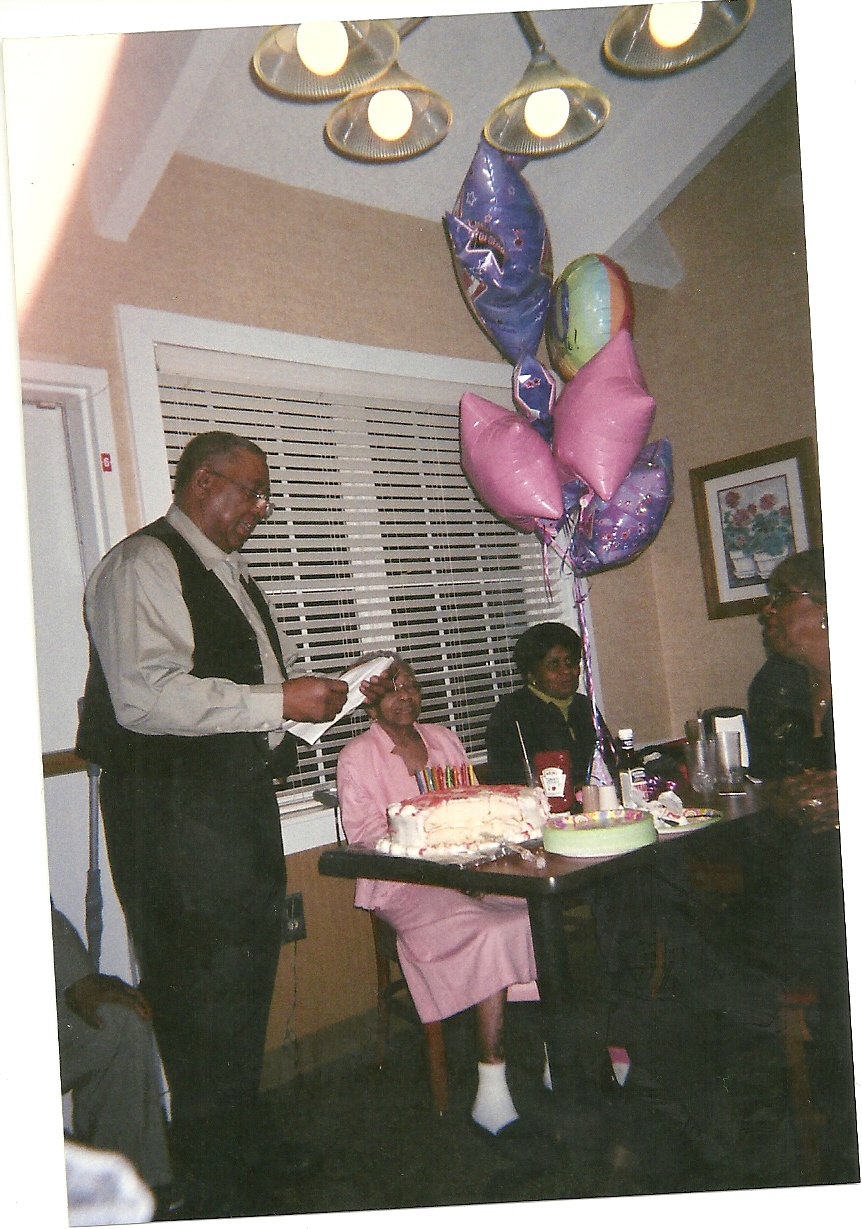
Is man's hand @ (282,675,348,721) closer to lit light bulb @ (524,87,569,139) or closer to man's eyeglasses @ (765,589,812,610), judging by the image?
man's eyeglasses @ (765,589,812,610)

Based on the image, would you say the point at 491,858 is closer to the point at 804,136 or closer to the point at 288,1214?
the point at 288,1214

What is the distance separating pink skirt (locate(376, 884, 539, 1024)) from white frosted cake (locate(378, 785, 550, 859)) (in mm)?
215

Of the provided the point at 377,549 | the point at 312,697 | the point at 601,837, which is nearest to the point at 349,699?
the point at 312,697

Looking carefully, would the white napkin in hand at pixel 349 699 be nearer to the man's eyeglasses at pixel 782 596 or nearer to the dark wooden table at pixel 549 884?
the dark wooden table at pixel 549 884

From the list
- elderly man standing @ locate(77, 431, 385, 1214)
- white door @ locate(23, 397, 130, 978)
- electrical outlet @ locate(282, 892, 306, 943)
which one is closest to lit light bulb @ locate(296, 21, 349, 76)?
elderly man standing @ locate(77, 431, 385, 1214)

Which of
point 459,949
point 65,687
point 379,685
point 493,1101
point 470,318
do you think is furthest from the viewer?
point 470,318

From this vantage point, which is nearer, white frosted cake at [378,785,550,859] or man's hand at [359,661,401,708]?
white frosted cake at [378,785,550,859]

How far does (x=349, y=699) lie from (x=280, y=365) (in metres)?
0.79

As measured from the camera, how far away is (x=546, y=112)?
5.88ft

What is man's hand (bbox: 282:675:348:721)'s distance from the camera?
1.71 metres

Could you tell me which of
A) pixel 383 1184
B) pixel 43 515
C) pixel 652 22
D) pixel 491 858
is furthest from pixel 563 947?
pixel 652 22

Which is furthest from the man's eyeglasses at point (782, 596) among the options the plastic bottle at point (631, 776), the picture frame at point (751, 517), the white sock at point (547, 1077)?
the white sock at point (547, 1077)

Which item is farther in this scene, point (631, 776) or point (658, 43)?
point (631, 776)

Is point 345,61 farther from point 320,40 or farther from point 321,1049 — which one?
point 321,1049
